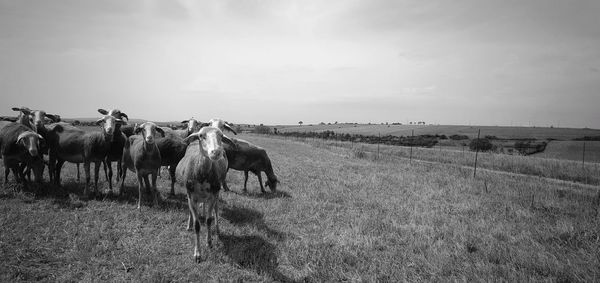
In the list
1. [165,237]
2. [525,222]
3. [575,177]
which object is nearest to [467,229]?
[525,222]

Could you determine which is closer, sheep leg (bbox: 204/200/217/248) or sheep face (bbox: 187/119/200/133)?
sheep leg (bbox: 204/200/217/248)

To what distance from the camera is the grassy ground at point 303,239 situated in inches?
203

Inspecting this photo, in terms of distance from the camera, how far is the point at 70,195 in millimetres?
9125

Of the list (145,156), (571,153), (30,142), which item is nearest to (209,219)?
(145,156)

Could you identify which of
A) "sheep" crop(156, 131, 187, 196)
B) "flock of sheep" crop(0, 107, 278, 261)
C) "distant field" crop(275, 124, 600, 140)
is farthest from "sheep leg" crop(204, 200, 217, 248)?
"distant field" crop(275, 124, 600, 140)

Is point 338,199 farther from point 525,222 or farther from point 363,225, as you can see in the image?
point 525,222

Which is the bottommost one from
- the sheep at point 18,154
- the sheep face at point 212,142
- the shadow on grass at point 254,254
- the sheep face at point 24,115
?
the shadow on grass at point 254,254

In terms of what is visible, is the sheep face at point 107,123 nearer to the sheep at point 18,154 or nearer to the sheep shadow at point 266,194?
the sheep at point 18,154

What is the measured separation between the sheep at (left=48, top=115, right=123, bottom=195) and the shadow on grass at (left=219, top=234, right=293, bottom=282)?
238 inches

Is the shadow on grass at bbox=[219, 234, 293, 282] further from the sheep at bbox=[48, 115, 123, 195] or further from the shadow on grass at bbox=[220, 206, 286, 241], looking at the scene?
the sheep at bbox=[48, 115, 123, 195]

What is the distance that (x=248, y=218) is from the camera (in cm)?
803

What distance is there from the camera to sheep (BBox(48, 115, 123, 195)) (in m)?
9.41

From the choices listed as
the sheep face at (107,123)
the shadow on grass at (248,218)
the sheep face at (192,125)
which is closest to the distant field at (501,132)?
the sheep face at (192,125)

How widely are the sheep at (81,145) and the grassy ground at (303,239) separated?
1014 mm
